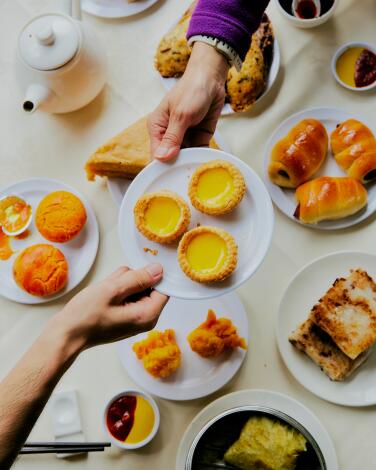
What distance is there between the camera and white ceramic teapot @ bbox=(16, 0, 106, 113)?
165 cm

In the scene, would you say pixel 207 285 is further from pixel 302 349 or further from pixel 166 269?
pixel 302 349

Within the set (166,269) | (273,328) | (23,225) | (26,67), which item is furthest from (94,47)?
(273,328)

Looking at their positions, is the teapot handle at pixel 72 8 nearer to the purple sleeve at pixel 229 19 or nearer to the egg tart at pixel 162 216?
the purple sleeve at pixel 229 19

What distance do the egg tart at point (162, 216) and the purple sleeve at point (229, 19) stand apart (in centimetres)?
44

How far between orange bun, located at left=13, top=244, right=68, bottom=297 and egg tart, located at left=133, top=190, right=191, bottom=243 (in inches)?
19.1

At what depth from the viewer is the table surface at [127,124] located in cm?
172

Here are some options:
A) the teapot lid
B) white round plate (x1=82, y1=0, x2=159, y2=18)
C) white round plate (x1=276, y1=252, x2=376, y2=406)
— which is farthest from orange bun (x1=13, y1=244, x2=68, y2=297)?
white round plate (x1=82, y1=0, x2=159, y2=18)

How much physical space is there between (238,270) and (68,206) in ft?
2.20

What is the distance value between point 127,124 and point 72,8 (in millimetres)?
398

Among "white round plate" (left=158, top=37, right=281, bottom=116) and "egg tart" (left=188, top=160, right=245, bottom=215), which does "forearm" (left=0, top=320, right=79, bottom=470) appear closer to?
"egg tart" (left=188, top=160, right=245, bottom=215)

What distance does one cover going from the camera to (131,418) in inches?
66.4

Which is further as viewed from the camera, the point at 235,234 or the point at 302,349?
the point at 302,349

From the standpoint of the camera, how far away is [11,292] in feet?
5.87

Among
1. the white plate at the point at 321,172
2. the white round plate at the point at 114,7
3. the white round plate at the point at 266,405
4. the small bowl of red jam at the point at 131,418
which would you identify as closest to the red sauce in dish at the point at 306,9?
the white plate at the point at 321,172
